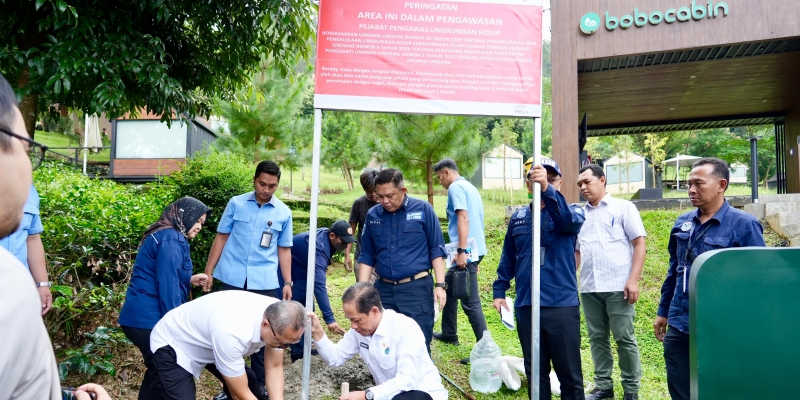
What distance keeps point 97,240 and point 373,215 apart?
2.16 metres

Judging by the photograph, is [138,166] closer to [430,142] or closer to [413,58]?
[430,142]

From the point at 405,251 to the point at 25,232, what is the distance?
2454mm

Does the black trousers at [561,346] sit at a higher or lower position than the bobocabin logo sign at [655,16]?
lower

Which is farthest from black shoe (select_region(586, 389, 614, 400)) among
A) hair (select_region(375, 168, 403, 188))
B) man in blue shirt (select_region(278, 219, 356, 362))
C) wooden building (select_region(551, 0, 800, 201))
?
wooden building (select_region(551, 0, 800, 201))

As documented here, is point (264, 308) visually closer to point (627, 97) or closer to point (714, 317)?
point (714, 317)

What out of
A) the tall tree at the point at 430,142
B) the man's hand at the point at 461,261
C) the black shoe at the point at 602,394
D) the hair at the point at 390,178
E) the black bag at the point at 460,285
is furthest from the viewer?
the tall tree at the point at 430,142

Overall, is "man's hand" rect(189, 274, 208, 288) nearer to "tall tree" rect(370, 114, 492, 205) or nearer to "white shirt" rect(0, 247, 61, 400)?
"white shirt" rect(0, 247, 61, 400)

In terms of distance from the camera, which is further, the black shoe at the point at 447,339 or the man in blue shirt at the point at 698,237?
the black shoe at the point at 447,339

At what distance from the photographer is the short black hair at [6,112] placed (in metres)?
1.03

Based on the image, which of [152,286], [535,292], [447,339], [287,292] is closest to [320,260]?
[287,292]

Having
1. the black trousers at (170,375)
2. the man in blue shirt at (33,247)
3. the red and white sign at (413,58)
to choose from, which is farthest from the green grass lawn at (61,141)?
the black trousers at (170,375)

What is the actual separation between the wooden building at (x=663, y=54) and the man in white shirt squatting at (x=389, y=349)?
6432 millimetres

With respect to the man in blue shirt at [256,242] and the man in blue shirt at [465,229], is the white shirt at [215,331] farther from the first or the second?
the man in blue shirt at [465,229]

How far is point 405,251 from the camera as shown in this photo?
176 inches
